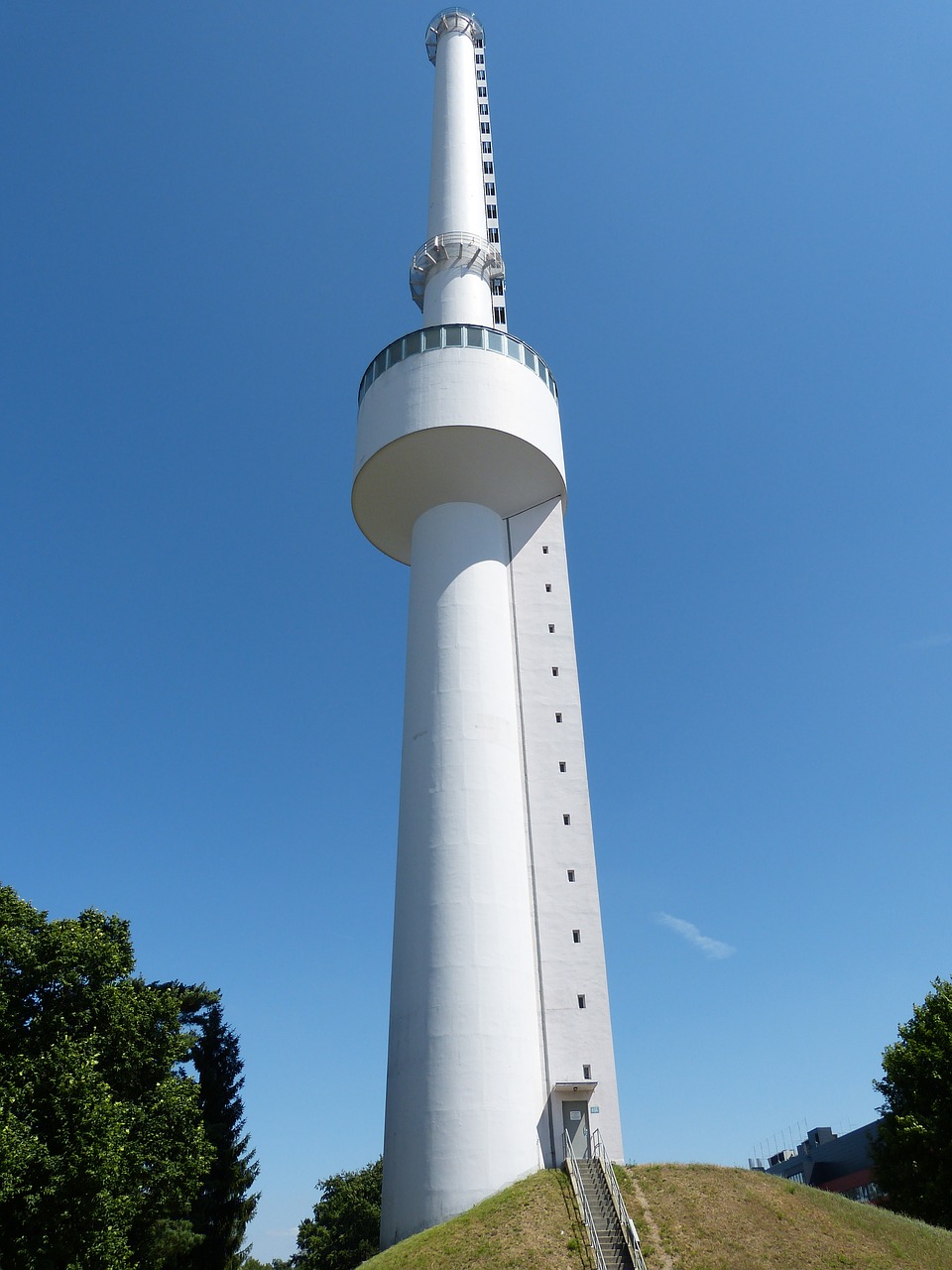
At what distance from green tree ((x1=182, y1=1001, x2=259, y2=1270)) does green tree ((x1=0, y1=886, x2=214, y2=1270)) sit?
22.1 feet

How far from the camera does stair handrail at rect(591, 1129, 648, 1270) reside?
20.8 meters

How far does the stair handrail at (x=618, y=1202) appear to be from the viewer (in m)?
20.8

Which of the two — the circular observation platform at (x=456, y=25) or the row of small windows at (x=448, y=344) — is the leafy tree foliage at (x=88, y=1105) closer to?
the row of small windows at (x=448, y=344)

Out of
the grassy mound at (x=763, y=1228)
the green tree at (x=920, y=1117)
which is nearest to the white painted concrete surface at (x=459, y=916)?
the grassy mound at (x=763, y=1228)

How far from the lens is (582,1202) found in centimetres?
2369

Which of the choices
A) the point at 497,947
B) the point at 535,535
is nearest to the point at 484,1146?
the point at 497,947

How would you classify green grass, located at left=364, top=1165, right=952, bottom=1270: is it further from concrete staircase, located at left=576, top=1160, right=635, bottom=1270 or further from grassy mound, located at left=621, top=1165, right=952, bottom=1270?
concrete staircase, located at left=576, top=1160, right=635, bottom=1270

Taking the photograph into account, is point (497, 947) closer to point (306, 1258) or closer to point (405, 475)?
point (405, 475)

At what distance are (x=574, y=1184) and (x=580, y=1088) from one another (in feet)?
10.5

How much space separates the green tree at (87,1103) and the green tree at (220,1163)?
266 inches

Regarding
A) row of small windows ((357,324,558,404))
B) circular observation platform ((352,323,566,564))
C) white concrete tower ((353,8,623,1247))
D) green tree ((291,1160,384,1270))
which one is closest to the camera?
white concrete tower ((353,8,623,1247))

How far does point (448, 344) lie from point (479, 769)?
1708 centimetres


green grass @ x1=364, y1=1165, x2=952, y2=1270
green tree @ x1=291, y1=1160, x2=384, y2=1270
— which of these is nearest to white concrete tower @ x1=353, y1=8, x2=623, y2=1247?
green grass @ x1=364, y1=1165, x2=952, y2=1270

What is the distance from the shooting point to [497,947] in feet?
94.0
